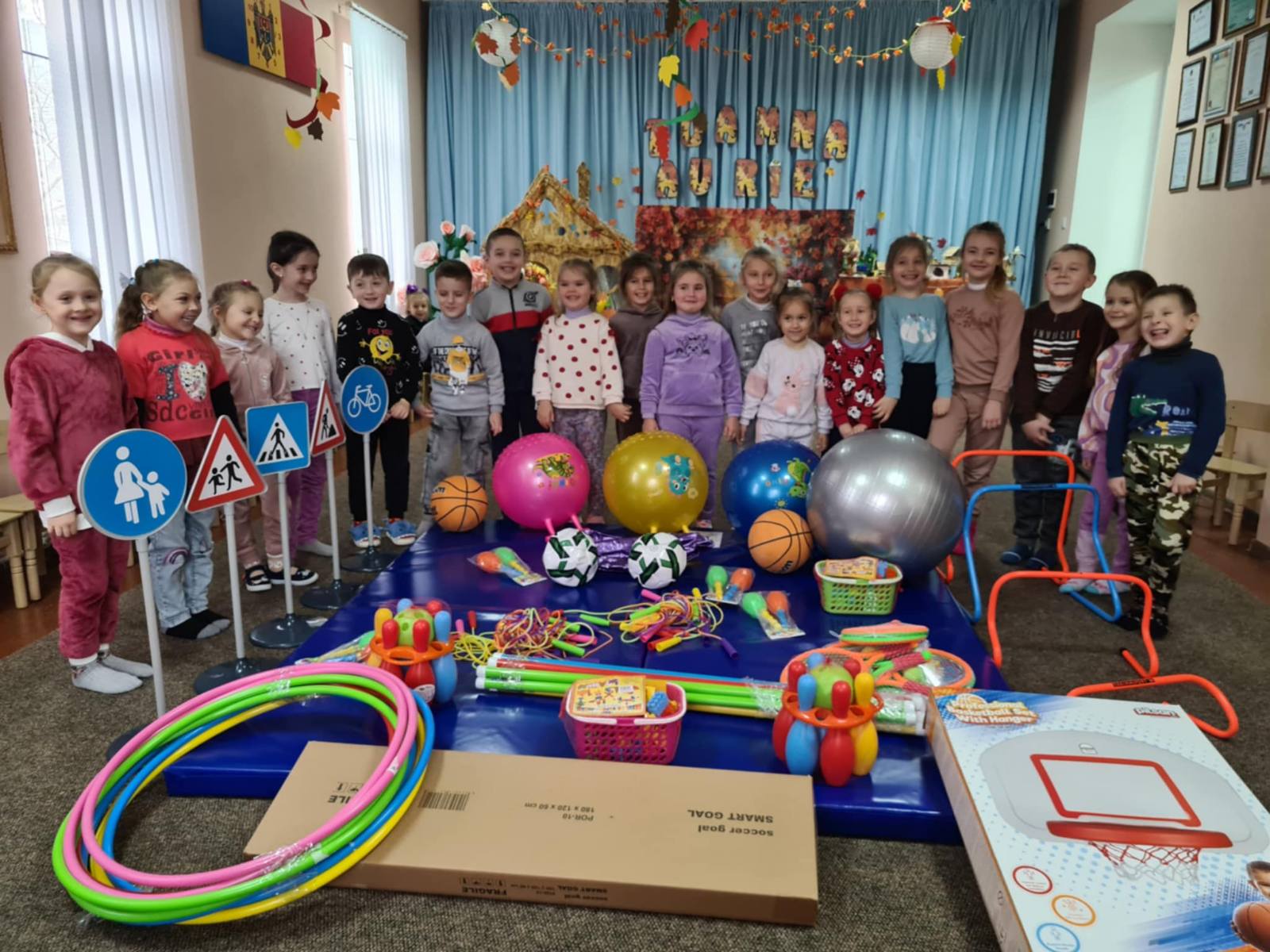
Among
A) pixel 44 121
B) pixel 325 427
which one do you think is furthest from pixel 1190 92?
pixel 44 121

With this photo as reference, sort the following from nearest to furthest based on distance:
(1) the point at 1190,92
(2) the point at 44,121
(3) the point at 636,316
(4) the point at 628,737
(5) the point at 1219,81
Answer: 1. (4) the point at 628,737
2. (2) the point at 44,121
3. (3) the point at 636,316
4. (5) the point at 1219,81
5. (1) the point at 1190,92

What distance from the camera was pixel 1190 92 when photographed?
17.7 feet

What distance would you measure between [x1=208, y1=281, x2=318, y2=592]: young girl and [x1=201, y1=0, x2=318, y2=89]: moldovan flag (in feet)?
8.38

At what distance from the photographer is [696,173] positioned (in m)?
8.24

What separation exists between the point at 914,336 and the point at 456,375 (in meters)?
→ 1.96

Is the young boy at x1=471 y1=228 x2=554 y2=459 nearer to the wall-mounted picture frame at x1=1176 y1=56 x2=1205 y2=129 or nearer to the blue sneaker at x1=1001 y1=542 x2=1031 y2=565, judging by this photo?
the blue sneaker at x1=1001 y1=542 x2=1031 y2=565

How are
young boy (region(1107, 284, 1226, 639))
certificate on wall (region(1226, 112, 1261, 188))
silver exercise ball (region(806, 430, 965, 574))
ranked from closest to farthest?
silver exercise ball (region(806, 430, 965, 574)) → young boy (region(1107, 284, 1226, 639)) → certificate on wall (region(1226, 112, 1261, 188))

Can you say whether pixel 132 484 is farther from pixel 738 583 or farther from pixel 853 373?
pixel 853 373

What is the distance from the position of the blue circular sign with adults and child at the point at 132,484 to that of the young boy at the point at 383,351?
1494 mm

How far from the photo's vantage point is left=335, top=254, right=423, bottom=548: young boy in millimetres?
3604

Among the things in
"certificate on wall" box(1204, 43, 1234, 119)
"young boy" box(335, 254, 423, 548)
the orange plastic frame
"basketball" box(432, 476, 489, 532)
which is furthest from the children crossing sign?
"certificate on wall" box(1204, 43, 1234, 119)

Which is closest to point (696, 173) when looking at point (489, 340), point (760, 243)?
point (760, 243)

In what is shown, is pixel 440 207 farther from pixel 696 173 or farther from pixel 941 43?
pixel 941 43

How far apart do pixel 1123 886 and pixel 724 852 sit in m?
0.71
